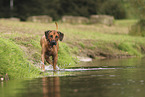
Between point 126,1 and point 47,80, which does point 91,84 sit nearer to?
point 47,80

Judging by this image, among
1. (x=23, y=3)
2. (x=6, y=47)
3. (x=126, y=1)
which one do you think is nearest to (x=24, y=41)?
(x=6, y=47)

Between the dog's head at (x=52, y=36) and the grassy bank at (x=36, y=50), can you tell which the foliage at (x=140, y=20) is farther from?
the dog's head at (x=52, y=36)

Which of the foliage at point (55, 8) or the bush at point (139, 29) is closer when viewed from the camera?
the bush at point (139, 29)

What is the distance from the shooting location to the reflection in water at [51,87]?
28.4 ft

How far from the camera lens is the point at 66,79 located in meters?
11.4

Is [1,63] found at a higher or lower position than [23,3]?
lower

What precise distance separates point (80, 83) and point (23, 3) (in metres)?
46.8

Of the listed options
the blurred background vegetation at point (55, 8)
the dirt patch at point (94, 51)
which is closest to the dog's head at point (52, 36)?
the dirt patch at point (94, 51)

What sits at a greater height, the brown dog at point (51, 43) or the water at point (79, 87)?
the brown dog at point (51, 43)

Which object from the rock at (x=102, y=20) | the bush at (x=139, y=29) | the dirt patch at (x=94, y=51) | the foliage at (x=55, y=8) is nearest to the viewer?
the dirt patch at (x=94, y=51)

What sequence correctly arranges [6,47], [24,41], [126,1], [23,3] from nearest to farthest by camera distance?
1. [6,47]
2. [24,41]
3. [126,1]
4. [23,3]

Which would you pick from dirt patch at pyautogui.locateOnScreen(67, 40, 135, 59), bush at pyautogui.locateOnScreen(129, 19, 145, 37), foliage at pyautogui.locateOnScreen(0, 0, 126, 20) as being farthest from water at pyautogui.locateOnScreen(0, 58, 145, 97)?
foliage at pyautogui.locateOnScreen(0, 0, 126, 20)

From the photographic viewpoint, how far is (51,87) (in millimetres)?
9742

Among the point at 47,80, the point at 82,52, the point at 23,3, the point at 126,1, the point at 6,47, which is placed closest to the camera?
the point at 47,80
